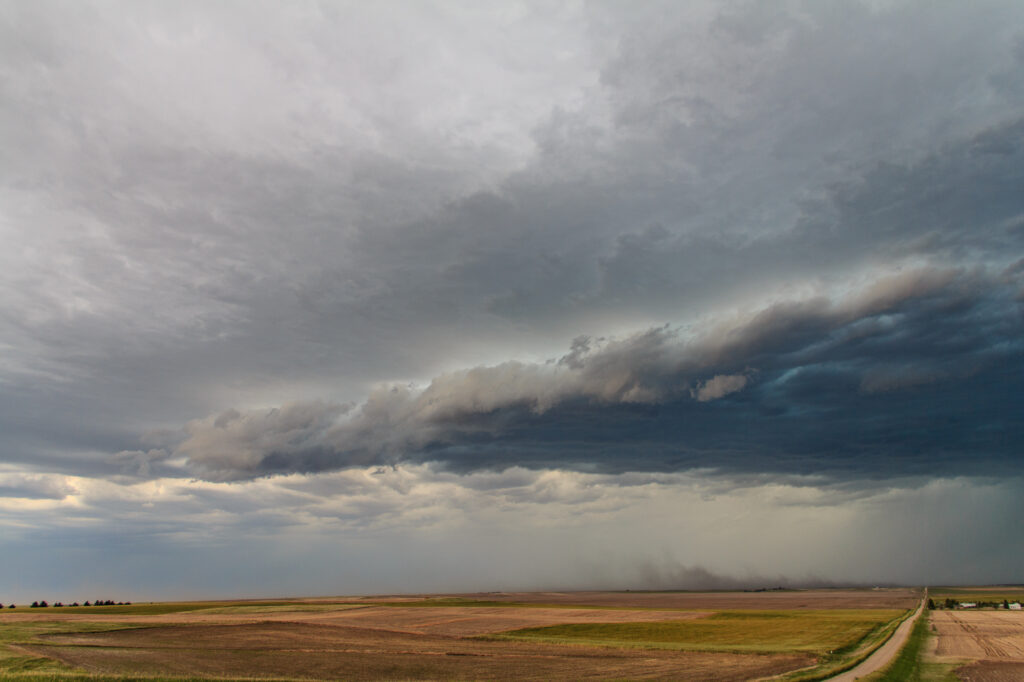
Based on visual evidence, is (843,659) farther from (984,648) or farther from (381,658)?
(381,658)

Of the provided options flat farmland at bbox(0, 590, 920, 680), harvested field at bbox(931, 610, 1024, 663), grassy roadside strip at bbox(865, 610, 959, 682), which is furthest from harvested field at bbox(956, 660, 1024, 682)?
flat farmland at bbox(0, 590, 920, 680)

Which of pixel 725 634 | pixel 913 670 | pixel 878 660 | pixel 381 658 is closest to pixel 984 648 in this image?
pixel 878 660

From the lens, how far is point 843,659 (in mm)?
71938

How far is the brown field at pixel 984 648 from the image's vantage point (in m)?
60.6

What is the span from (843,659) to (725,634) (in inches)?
Answer: 1612

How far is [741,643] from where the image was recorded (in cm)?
9306

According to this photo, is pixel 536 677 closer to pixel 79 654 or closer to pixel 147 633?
pixel 79 654

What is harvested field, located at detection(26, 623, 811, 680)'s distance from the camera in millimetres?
61594

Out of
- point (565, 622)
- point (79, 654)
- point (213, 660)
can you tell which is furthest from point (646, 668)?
point (565, 622)

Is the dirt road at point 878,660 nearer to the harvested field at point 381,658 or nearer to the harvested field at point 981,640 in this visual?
the harvested field at point 981,640

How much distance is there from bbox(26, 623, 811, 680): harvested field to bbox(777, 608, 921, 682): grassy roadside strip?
2.76 metres

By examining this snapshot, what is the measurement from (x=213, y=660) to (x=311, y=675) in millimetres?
20742

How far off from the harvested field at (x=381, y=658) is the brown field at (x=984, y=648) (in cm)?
1606

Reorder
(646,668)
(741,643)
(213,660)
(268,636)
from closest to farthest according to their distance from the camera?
(646,668) → (213,660) → (741,643) → (268,636)
